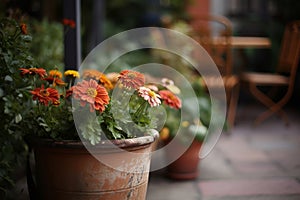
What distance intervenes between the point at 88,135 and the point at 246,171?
5.20ft

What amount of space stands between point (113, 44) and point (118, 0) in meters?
0.92

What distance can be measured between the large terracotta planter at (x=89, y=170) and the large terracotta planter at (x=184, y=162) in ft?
2.91

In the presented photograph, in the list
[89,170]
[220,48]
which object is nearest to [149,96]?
[89,170]

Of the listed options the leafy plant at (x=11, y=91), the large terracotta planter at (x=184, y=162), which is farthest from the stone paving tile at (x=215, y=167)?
the leafy plant at (x=11, y=91)

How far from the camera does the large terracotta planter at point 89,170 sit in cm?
193

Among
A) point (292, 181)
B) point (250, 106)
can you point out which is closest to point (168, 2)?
point (250, 106)

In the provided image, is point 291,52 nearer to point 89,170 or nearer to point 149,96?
point 149,96

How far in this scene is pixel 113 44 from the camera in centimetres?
608

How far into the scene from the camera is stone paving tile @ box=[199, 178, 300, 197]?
269 cm

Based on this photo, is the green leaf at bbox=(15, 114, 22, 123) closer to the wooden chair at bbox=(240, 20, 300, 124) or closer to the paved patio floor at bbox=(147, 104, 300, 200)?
the paved patio floor at bbox=(147, 104, 300, 200)

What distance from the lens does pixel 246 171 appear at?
3.16 m

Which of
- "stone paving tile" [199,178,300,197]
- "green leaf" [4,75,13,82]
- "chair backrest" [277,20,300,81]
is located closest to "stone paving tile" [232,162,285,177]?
"stone paving tile" [199,178,300,197]

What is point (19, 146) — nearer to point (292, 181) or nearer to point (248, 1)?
point (292, 181)

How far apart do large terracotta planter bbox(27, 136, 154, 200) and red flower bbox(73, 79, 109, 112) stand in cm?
17
